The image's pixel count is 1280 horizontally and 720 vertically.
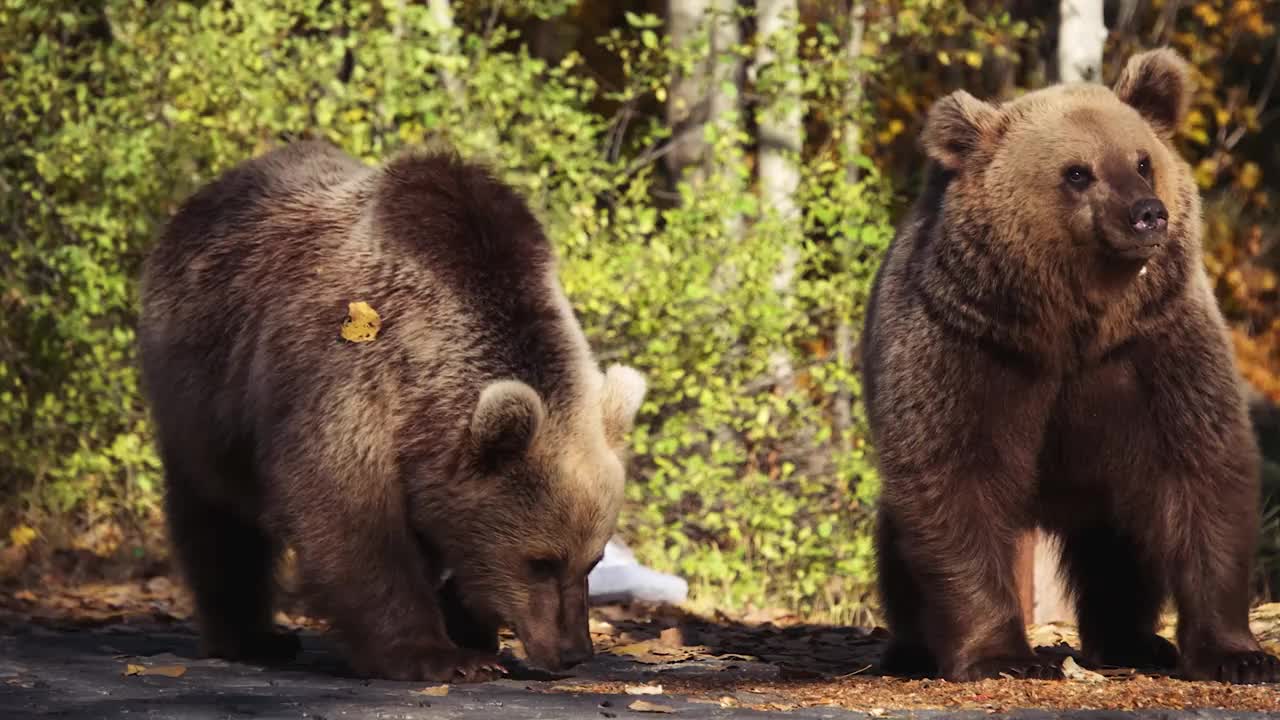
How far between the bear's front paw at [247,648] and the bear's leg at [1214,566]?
322 cm

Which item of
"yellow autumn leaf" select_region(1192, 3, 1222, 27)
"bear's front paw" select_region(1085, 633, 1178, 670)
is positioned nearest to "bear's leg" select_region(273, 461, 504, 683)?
"bear's front paw" select_region(1085, 633, 1178, 670)

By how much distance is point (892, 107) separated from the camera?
62.7ft

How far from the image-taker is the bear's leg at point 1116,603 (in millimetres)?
6695

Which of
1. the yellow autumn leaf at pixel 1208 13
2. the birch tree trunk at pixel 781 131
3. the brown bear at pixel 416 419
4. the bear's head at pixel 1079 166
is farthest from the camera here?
the yellow autumn leaf at pixel 1208 13

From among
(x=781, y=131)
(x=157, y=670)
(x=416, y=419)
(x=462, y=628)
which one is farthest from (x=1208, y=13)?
(x=157, y=670)

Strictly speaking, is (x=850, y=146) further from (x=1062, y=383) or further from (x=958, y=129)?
(x=1062, y=383)

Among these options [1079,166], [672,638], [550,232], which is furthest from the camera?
[550,232]

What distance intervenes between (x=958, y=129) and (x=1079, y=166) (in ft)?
1.51

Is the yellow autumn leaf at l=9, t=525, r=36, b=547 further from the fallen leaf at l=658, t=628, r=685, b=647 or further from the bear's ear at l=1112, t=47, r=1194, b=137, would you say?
the bear's ear at l=1112, t=47, r=1194, b=137

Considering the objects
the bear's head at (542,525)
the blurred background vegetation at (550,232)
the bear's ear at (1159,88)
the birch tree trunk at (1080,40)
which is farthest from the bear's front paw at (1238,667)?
the birch tree trunk at (1080,40)

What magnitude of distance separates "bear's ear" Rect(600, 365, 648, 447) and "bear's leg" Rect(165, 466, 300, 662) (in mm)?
1635

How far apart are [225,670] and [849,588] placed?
5.57m

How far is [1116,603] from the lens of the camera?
676cm

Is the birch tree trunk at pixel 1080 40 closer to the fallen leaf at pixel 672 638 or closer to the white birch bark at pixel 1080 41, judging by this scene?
the white birch bark at pixel 1080 41
